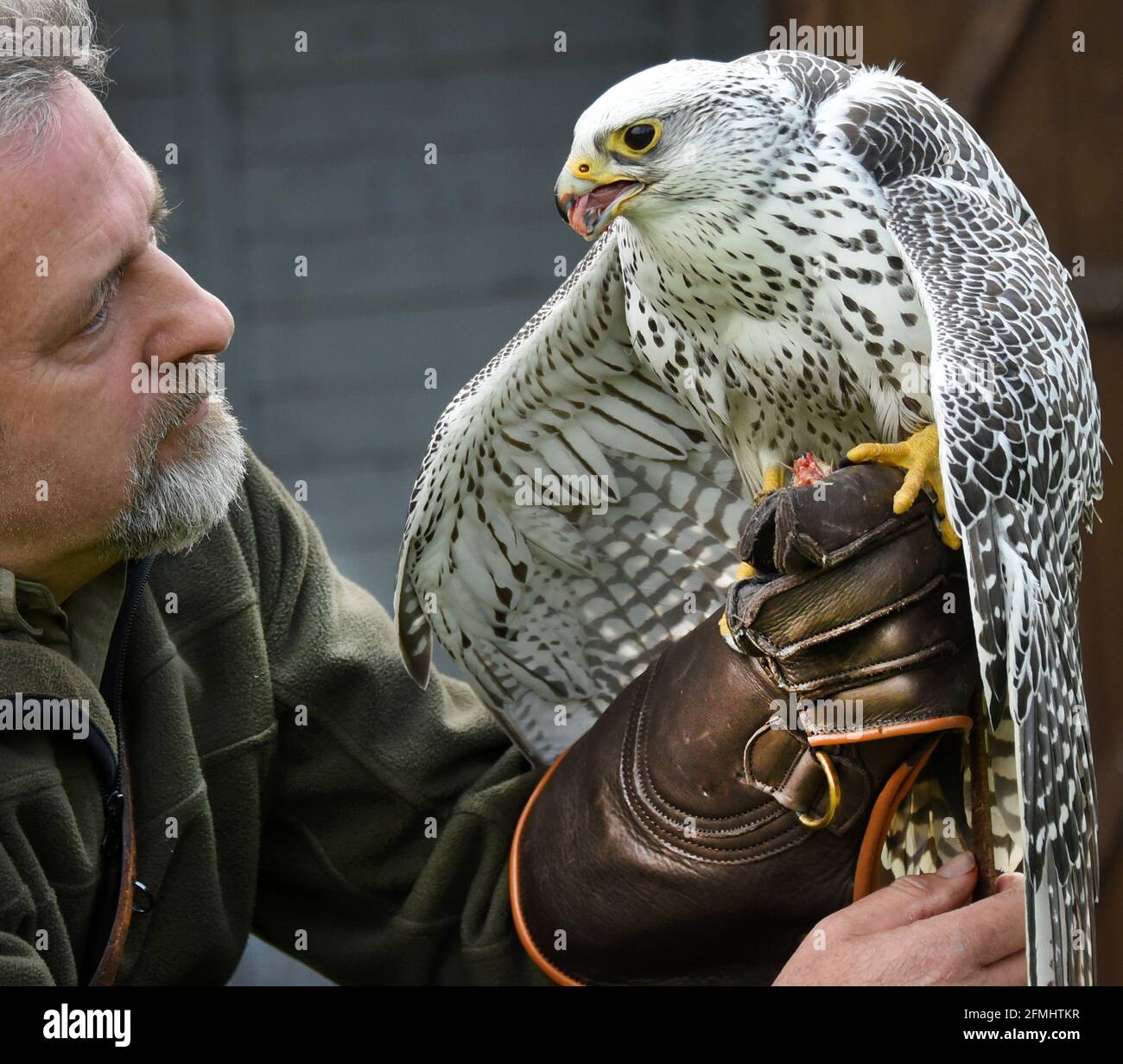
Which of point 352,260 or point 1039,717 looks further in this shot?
point 352,260

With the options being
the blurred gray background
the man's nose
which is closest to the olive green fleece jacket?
the man's nose

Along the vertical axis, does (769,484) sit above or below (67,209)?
below

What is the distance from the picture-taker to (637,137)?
195 cm

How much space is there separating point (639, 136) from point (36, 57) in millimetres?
747

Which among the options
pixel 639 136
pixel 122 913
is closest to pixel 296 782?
pixel 122 913

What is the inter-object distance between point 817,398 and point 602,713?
0.62m

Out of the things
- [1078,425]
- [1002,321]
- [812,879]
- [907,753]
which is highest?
[1002,321]

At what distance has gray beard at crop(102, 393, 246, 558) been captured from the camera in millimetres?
1900

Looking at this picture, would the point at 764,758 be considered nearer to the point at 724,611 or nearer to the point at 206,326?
the point at 724,611

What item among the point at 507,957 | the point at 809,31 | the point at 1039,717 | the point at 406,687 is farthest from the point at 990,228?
the point at 809,31

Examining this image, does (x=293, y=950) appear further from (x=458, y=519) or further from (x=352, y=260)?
(x=352, y=260)

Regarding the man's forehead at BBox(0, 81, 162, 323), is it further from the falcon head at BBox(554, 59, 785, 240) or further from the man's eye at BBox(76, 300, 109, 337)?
the falcon head at BBox(554, 59, 785, 240)

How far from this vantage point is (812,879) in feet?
6.47

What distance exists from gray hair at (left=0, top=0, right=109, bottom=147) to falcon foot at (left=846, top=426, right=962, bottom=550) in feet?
3.41
